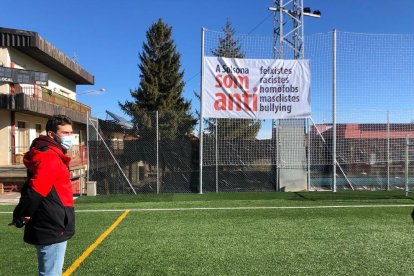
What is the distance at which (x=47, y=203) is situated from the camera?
3.57 meters

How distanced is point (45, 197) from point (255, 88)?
1234 cm

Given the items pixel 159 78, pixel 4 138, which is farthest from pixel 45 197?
pixel 159 78

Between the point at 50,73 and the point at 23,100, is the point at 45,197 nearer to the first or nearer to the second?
the point at 23,100

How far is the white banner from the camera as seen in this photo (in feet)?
49.7

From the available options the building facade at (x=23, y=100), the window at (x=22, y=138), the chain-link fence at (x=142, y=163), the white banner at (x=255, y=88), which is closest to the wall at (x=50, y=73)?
the building facade at (x=23, y=100)

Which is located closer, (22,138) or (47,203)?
(47,203)

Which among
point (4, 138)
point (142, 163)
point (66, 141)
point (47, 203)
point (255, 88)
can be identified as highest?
point (255, 88)

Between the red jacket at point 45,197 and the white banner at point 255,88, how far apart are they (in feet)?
37.8

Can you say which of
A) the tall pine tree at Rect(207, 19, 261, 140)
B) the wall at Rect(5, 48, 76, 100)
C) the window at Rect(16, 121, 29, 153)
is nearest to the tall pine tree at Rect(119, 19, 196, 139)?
the wall at Rect(5, 48, 76, 100)

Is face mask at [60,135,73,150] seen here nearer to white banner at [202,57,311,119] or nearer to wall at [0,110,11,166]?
white banner at [202,57,311,119]

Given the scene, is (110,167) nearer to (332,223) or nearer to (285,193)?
(285,193)

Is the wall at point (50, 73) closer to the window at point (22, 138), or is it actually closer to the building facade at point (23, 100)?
A: the building facade at point (23, 100)

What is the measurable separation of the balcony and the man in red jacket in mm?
13446

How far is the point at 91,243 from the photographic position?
24.8 ft
